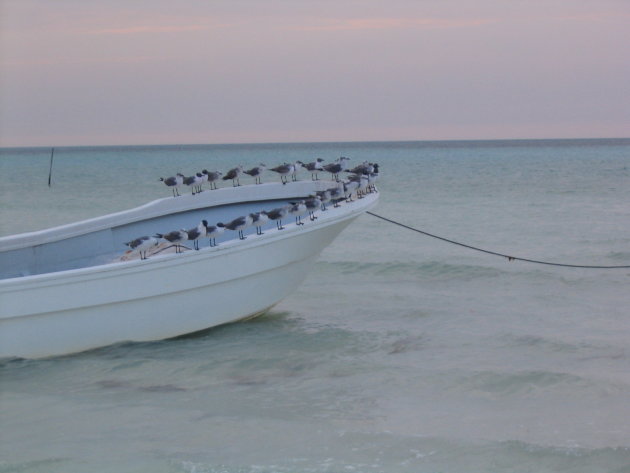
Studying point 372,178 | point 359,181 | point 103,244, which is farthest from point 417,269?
point 103,244

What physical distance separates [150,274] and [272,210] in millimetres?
1396

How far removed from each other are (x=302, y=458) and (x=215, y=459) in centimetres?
58

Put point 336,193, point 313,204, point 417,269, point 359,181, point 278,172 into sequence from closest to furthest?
point 313,204
point 336,193
point 359,181
point 278,172
point 417,269

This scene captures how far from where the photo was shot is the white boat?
7.74 metres

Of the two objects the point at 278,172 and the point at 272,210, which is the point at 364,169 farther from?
the point at 272,210

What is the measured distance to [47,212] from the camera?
26.6 m

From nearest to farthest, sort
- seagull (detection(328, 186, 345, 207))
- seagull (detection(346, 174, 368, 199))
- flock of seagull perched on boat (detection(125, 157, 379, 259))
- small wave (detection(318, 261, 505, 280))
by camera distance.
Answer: flock of seagull perched on boat (detection(125, 157, 379, 259)) < seagull (detection(328, 186, 345, 207)) < seagull (detection(346, 174, 368, 199)) < small wave (detection(318, 261, 505, 280))

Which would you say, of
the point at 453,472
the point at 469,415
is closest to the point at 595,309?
the point at 469,415

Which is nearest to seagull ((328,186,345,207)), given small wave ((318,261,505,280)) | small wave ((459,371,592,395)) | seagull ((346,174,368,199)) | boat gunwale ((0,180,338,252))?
seagull ((346,174,368,199))

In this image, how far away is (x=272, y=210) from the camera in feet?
28.6

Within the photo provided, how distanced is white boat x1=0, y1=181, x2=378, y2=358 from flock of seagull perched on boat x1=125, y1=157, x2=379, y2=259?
0.14 meters

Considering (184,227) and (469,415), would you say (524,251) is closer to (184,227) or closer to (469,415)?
(184,227)

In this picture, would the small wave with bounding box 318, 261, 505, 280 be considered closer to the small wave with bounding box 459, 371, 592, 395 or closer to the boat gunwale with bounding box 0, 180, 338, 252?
the boat gunwale with bounding box 0, 180, 338, 252

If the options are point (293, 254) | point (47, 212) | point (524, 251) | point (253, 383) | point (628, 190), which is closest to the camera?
point (253, 383)
